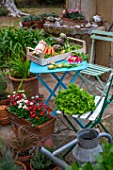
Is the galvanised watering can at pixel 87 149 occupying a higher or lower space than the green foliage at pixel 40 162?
higher

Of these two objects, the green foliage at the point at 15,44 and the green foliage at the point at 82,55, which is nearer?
the green foliage at the point at 82,55

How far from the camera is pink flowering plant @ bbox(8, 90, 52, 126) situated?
335 cm

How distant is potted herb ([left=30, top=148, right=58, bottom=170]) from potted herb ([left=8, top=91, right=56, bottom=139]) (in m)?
0.38

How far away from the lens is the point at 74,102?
2.98 metres

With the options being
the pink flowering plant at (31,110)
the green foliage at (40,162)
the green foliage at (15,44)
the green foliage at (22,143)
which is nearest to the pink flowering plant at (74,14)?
the green foliage at (15,44)

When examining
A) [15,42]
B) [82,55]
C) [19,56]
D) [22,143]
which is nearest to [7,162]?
[22,143]

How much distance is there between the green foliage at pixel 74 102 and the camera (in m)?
2.99

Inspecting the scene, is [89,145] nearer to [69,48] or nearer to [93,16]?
[69,48]

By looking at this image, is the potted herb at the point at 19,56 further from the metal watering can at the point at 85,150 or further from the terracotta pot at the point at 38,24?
the metal watering can at the point at 85,150

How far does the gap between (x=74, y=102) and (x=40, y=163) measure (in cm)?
63

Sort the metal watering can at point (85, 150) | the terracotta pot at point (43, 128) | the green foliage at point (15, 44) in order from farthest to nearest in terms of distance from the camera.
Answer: the green foliage at point (15, 44), the terracotta pot at point (43, 128), the metal watering can at point (85, 150)

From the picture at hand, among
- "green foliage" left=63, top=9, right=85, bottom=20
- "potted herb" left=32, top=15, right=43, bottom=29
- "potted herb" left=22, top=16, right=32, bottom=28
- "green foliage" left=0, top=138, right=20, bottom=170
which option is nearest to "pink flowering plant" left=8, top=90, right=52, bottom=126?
"green foliage" left=0, top=138, right=20, bottom=170

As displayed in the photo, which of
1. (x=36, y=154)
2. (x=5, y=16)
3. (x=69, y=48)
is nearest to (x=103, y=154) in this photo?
(x=36, y=154)

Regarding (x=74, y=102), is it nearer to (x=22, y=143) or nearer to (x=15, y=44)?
(x=22, y=143)
